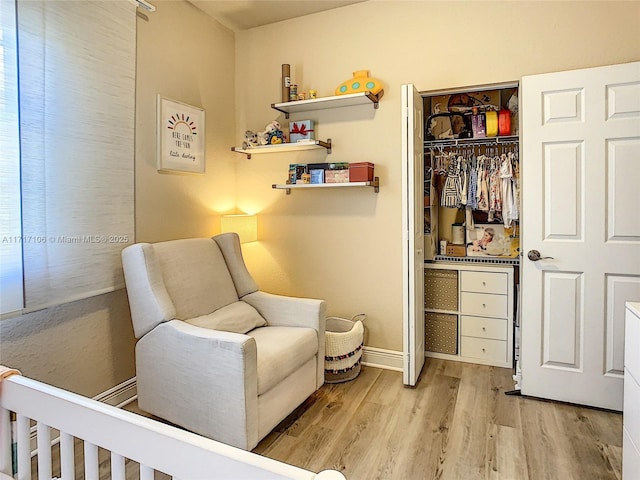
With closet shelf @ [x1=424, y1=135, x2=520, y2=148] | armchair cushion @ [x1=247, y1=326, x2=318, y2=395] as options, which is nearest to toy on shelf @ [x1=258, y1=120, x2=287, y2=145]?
closet shelf @ [x1=424, y1=135, x2=520, y2=148]

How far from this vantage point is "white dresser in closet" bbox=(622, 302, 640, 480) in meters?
1.49

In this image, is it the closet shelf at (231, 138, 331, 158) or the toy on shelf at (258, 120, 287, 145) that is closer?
the closet shelf at (231, 138, 331, 158)

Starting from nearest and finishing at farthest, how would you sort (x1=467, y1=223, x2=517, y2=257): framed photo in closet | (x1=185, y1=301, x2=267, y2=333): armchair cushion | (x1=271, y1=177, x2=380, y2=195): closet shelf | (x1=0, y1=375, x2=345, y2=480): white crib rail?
(x1=0, y1=375, x2=345, y2=480): white crib rail → (x1=185, y1=301, x2=267, y2=333): armchair cushion → (x1=271, y1=177, x2=380, y2=195): closet shelf → (x1=467, y1=223, x2=517, y2=257): framed photo in closet

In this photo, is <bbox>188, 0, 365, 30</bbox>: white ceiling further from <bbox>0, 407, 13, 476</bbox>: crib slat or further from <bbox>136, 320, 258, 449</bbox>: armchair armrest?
<bbox>0, 407, 13, 476</bbox>: crib slat

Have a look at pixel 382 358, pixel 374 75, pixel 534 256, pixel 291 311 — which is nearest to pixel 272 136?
pixel 374 75

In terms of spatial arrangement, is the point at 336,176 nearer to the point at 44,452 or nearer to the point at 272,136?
the point at 272,136

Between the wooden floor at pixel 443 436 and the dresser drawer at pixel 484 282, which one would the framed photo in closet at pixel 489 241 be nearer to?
the dresser drawer at pixel 484 282

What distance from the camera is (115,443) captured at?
2.80 ft

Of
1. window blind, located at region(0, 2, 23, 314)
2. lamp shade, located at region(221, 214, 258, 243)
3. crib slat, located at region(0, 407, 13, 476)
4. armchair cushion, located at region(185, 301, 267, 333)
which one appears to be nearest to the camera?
crib slat, located at region(0, 407, 13, 476)

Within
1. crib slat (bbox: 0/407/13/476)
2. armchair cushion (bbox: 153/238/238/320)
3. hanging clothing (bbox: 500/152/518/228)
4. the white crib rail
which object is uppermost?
hanging clothing (bbox: 500/152/518/228)

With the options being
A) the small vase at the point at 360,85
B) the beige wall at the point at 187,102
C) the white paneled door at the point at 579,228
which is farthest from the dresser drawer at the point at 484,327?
the beige wall at the point at 187,102

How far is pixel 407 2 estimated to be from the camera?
9.54 ft

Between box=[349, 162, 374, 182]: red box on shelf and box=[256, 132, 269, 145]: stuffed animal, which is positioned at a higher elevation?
box=[256, 132, 269, 145]: stuffed animal

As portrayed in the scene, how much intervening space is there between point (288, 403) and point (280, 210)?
165 centimetres
